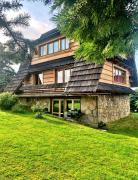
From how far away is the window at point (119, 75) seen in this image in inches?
835

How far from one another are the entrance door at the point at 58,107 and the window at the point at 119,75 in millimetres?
4917

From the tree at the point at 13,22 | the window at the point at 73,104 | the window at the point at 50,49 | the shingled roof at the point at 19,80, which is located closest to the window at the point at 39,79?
the shingled roof at the point at 19,80

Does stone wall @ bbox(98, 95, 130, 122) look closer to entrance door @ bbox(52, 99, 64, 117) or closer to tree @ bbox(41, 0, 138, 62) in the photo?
entrance door @ bbox(52, 99, 64, 117)

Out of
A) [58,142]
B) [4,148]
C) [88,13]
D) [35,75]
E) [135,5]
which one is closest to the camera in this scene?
[135,5]

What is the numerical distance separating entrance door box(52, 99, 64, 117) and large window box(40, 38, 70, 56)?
4522 millimetres

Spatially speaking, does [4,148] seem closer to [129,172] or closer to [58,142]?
[58,142]

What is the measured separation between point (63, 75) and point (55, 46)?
326 cm

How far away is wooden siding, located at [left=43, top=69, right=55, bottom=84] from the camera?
22744 mm

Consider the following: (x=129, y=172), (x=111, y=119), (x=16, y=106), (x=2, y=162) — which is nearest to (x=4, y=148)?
(x=2, y=162)

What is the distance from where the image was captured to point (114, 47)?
3350mm

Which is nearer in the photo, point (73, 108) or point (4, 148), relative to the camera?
point (4, 148)

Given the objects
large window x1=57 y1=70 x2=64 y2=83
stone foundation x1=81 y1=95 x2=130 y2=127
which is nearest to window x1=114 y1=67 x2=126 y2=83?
stone foundation x1=81 y1=95 x2=130 y2=127

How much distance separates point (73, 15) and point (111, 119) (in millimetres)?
17579

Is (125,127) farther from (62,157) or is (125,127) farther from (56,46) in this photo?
(62,157)
